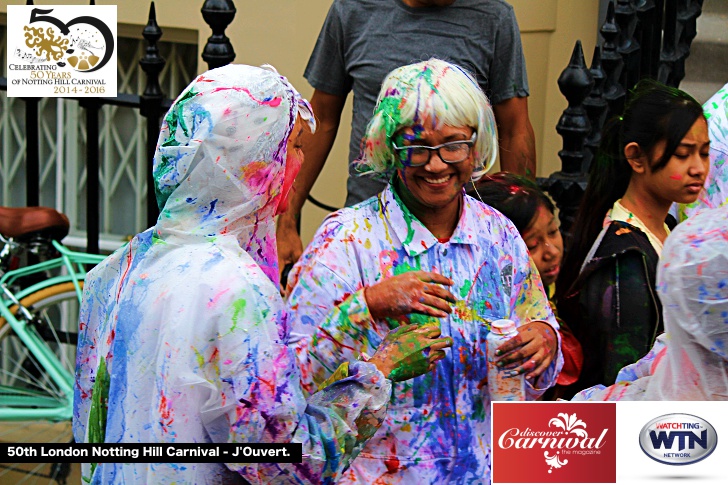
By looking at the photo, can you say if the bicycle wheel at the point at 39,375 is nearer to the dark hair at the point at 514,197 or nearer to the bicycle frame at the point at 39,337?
the bicycle frame at the point at 39,337

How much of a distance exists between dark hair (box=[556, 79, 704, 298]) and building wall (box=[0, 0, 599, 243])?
6.12ft

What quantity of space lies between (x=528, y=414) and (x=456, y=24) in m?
1.41

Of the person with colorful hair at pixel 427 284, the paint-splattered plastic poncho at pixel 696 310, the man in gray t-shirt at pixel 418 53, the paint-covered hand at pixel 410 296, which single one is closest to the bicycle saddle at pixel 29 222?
the man in gray t-shirt at pixel 418 53

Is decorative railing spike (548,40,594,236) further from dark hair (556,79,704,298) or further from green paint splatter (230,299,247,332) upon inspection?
green paint splatter (230,299,247,332)

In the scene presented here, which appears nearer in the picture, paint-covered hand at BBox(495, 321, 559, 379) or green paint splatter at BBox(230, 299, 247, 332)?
green paint splatter at BBox(230, 299, 247, 332)

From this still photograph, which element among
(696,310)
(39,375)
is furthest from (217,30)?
(696,310)

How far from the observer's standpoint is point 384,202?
2.58 metres

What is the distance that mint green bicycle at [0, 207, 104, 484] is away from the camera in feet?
13.6

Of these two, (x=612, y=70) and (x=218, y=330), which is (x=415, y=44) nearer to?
(x=612, y=70)

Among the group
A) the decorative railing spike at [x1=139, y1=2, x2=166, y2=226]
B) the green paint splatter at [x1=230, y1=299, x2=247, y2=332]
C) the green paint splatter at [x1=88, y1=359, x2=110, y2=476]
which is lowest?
the green paint splatter at [x1=88, y1=359, x2=110, y2=476]

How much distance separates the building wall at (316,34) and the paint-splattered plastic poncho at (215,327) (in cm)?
285

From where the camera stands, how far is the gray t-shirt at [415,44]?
3395 millimetres

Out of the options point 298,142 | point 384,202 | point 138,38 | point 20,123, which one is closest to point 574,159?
point 384,202
